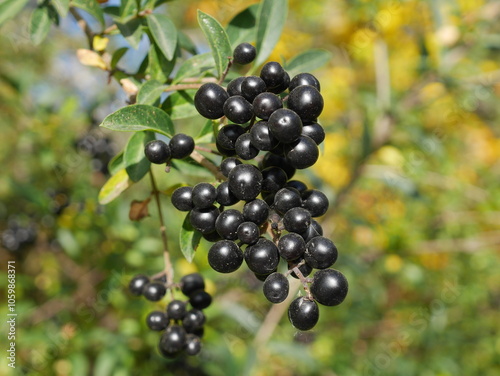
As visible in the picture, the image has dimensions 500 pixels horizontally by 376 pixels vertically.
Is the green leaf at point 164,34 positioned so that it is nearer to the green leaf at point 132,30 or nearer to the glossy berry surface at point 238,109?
the green leaf at point 132,30

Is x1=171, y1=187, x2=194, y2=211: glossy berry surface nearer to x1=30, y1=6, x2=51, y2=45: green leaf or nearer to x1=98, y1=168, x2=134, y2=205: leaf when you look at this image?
x1=98, y1=168, x2=134, y2=205: leaf

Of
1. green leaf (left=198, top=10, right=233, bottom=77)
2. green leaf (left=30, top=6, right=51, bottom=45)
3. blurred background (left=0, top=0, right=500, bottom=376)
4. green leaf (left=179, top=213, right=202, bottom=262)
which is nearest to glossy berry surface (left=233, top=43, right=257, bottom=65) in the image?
green leaf (left=198, top=10, right=233, bottom=77)

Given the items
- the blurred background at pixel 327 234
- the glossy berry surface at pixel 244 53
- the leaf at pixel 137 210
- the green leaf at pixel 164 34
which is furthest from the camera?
the blurred background at pixel 327 234

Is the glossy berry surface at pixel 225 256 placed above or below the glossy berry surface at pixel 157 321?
above

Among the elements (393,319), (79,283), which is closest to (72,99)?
(79,283)

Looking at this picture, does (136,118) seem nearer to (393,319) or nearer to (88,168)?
(88,168)

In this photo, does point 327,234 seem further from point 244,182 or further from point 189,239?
point 244,182

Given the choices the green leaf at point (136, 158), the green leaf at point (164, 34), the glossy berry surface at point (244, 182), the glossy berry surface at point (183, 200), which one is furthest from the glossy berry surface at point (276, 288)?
the green leaf at point (164, 34)
